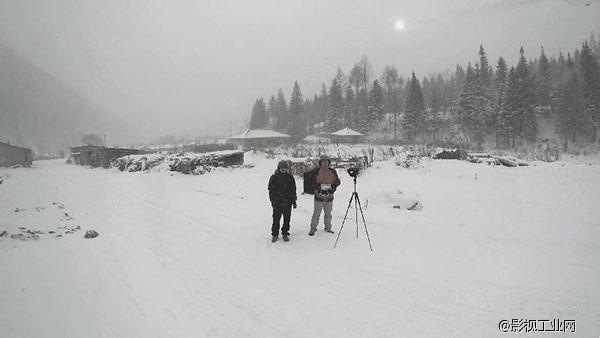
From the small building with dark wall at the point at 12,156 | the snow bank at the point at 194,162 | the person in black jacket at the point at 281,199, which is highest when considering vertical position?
the small building with dark wall at the point at 12,156

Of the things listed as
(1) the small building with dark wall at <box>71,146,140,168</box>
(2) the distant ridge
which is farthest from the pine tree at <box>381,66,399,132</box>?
(2) the distant ridge

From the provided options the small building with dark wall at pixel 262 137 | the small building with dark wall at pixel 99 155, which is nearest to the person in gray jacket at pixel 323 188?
the small building with dark wall at pixel 99 155

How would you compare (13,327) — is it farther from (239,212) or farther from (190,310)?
(239,212)

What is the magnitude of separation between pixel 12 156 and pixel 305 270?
5583 cm

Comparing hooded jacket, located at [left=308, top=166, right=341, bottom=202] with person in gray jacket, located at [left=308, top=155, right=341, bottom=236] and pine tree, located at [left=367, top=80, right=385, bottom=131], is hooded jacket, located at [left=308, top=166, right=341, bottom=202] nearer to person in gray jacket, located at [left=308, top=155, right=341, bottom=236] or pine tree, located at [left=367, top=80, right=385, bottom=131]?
person in gray jacket, located at [left=308, top=155, right=341, bottom=236]

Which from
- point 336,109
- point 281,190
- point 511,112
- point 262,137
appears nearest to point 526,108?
point 511,112

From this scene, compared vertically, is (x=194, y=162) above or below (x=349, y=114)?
below

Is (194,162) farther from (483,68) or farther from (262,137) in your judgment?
(483,68)

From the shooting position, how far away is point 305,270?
5.51m

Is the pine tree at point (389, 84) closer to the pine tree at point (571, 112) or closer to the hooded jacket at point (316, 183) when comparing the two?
the pine tree at point (571, 112)

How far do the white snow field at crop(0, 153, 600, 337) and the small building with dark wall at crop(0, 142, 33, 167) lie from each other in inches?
1660

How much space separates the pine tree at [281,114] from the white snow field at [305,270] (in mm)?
75637

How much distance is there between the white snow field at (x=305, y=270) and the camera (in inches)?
155

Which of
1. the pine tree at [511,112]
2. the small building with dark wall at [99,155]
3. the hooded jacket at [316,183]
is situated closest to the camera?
the hooded jacket at [316,183]
